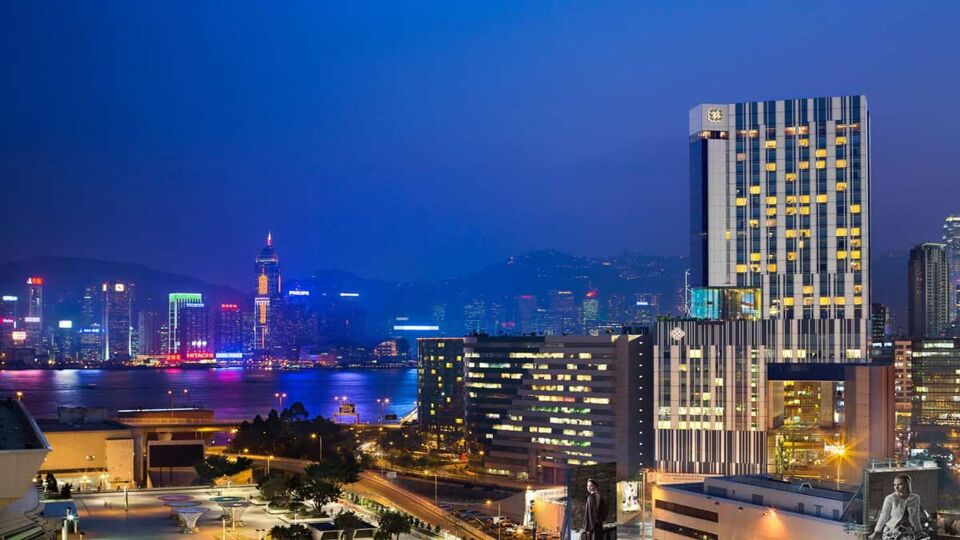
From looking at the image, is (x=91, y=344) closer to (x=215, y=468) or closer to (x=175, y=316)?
(x=175, y=316)

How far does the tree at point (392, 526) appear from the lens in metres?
22.7

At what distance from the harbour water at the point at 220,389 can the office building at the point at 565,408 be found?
19.2 meters

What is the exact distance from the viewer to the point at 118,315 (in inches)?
7274

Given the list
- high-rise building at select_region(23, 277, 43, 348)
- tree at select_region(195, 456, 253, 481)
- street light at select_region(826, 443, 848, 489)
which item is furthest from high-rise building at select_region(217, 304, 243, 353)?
tree at select_region(195, 456, 253, 481)

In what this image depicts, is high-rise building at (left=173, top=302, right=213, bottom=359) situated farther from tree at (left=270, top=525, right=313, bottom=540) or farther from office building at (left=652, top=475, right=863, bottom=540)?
tree at (left=270, top=525, right=313, bottom=540)

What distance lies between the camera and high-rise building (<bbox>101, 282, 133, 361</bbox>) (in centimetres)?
18325

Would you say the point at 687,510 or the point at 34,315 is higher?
the point at 34,315

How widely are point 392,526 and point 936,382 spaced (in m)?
56.3

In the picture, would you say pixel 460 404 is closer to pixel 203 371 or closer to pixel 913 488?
pixel 913 488

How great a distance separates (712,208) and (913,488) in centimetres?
3065

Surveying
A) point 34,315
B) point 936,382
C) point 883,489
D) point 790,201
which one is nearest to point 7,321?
point 34,315

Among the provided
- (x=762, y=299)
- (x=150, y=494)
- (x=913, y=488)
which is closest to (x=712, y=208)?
(x=762, y=299)

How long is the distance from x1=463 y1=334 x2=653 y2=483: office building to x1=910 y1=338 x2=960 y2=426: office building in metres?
25.4

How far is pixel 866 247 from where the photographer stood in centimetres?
4672
